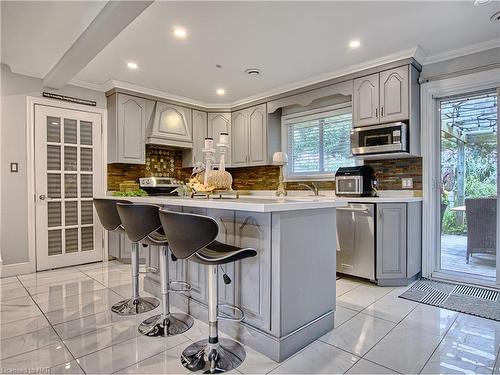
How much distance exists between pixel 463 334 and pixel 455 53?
2756 millimetres

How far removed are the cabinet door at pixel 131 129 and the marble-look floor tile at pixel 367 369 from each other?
12.3 feet

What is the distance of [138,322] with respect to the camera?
2.34m

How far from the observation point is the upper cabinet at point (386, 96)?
3.28 m

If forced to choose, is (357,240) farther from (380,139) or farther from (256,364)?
(256,364)

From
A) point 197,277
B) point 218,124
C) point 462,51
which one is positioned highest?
point 462,51

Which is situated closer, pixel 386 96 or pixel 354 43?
pixel 354 43

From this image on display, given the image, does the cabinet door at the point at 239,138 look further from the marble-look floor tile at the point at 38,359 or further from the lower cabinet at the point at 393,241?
the marble-look floor tile at the point at 38,359

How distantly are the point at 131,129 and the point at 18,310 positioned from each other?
2.59 metres

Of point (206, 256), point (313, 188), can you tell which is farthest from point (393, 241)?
point (206, 256)

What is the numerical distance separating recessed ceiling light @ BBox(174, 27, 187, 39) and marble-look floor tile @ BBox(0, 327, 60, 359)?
2.63 meters

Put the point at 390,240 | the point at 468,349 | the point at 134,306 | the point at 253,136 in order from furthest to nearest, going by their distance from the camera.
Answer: the point at 253,136
the point at 390,240
the point at 134,306
the point at 468,349

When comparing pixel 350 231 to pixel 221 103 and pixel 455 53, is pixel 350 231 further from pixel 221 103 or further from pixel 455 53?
pixel 221 103

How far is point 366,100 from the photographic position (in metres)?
3.57

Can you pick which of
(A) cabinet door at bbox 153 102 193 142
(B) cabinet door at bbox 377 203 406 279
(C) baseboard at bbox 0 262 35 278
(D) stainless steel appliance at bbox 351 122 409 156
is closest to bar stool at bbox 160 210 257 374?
(B) cabinet door at bbox 377 203 406 279
